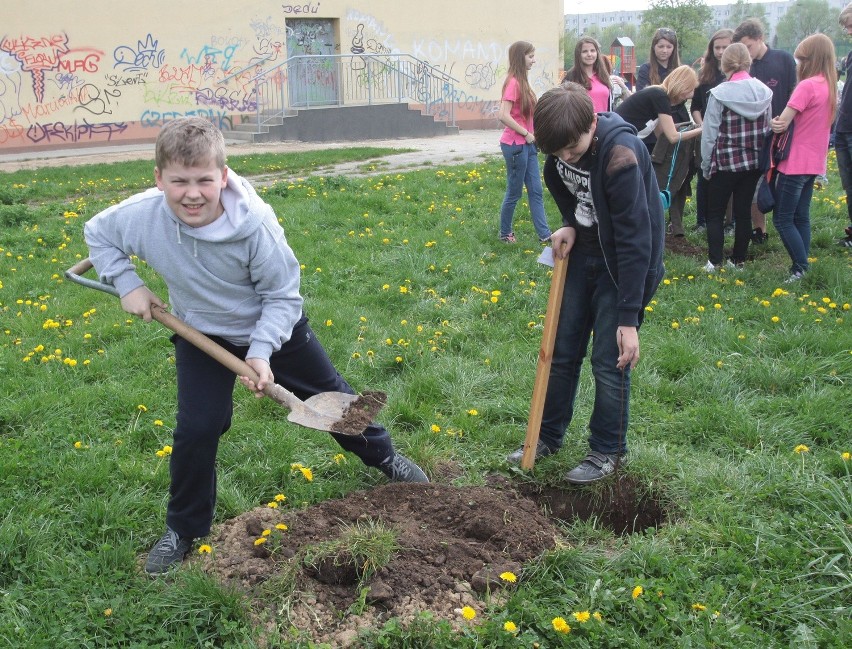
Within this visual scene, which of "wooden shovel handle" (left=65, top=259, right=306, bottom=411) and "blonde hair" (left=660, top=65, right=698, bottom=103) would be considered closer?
"wooden shovel handle" (left=65, top=259, right=306, bottom=411)

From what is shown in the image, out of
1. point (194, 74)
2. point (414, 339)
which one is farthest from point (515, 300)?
point (194, 74)

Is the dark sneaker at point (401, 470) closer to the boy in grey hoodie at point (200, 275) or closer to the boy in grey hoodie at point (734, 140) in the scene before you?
the boy in grey hoodie at point (200, 275)

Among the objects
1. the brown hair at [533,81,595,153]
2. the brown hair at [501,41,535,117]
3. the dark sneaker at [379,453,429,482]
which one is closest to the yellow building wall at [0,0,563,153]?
the brown hair at [501,41,535,117]

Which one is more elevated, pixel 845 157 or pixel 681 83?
pixel 681 83

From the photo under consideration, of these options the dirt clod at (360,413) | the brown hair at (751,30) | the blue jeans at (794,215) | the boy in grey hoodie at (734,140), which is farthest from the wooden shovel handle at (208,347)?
the brown hair at (751,30)

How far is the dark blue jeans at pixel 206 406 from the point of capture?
295 centimetres

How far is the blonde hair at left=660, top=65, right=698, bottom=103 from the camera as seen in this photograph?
7012 millimetres

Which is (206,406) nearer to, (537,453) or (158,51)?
(537,453)

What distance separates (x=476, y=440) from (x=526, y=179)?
4139mm

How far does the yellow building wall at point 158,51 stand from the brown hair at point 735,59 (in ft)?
49.5

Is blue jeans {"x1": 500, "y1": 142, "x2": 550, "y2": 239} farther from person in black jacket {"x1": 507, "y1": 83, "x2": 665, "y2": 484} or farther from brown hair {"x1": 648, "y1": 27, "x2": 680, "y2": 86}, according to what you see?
person in black jacket {"x1": 507, "y1": 83, "x2": 665, "y2": 484}

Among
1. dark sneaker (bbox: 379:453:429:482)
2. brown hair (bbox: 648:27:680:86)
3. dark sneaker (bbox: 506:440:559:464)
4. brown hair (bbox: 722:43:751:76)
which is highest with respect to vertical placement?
brown hair (bbox: 648:27:680:86)

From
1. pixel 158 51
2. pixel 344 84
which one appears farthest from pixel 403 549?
pixel 344 84

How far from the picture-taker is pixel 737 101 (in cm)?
638
